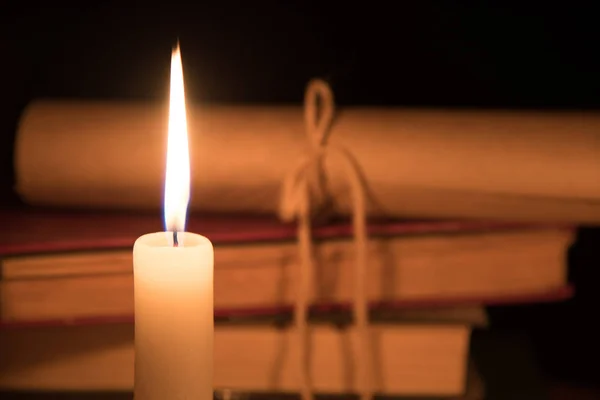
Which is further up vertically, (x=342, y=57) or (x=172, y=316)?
(x=342, y=57)

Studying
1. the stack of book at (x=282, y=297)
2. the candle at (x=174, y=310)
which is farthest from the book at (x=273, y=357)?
the candle at (x=174, y=310)

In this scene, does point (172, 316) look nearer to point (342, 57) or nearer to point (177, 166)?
point (177, 166)

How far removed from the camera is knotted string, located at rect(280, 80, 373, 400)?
530mm

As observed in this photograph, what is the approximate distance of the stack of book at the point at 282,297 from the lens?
538mm

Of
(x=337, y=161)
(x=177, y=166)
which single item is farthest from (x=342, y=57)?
(x=177, y=166)

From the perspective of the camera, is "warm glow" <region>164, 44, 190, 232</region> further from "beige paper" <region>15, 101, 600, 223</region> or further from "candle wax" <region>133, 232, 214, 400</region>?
"beige paper" <region>15, 101, 600, 223</region>

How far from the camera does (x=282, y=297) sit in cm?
55

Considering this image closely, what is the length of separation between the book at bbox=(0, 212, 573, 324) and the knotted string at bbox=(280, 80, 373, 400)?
0.6 inches

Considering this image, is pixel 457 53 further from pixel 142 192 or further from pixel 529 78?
pixel 142 192

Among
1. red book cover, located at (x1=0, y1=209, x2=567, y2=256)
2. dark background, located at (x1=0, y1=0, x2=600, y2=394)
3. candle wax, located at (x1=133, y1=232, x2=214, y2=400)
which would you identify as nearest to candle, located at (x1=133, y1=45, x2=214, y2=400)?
candle wax, located at (x1=133, y1=232, x2=214, y2=400)

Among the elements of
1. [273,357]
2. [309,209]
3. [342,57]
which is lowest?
[273,357]

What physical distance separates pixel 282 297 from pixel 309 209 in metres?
0.07

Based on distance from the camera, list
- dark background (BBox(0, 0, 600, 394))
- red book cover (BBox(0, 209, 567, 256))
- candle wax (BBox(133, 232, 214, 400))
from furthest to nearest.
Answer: dark background (BBox(0, 0, 600, 394)) < red book cover (BBox(0, 209, 567, 256)) < candle wax (BBox(133, 232, 214, 400))

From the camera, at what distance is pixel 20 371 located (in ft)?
1.90
